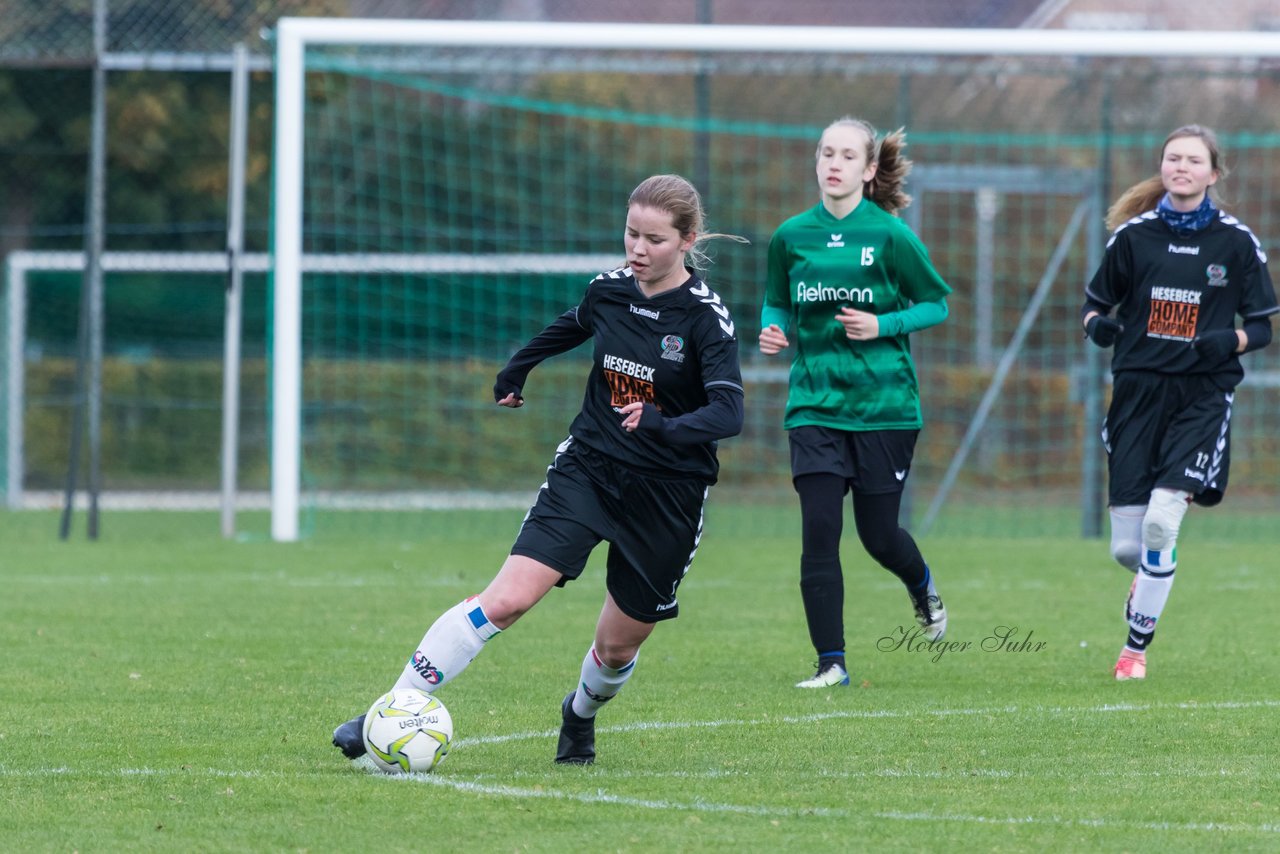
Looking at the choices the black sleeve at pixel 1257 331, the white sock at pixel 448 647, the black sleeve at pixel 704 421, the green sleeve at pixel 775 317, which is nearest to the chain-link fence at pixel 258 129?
the green sleeve at pixel 775 317

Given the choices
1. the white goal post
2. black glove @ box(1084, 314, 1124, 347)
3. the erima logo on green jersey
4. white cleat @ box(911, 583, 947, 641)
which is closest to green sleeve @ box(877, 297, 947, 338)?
the erima logo on green jersey

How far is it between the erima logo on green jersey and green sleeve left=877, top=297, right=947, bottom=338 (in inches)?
4.7

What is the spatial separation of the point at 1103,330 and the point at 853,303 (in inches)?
38.1

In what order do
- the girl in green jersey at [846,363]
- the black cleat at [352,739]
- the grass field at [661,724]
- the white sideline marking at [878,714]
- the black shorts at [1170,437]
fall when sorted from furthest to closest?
the black shorts at [1170,437] < the girl in green jersey at [846,363] < the white sideline marking at [878,714] < the black cleat at [352,739] < the grass field at [661,724]

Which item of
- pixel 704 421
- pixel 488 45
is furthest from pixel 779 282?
pixel 488 45

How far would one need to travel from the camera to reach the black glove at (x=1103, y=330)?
278 inches

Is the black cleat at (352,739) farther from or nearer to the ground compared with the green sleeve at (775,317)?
nearer to the ground

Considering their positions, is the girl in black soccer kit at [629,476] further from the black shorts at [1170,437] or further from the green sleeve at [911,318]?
the black shorts at [1170,437]

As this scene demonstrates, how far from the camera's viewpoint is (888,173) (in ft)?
23.7

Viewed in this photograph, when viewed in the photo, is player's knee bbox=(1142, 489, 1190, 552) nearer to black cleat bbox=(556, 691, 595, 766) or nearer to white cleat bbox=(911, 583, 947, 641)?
white cleat bbox=(911, 583, 947, 641)

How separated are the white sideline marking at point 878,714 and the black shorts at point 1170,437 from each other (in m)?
1.01

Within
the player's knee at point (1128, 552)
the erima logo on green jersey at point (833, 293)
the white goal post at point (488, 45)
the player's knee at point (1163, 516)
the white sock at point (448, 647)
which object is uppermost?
the white goal post at point (488, 45)

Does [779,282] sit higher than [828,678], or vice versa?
[779,282]

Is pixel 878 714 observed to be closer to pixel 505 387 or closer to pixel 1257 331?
pixel 505 387
